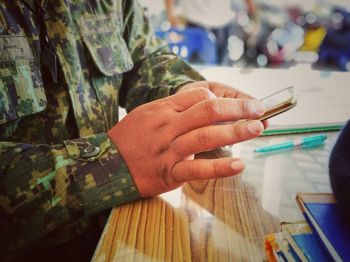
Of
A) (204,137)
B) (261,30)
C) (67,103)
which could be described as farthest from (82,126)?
(261,30)

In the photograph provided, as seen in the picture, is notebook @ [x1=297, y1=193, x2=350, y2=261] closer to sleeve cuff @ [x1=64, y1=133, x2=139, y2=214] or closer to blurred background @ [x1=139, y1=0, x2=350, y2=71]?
sleeve cuff @ [x1=64, y1=133, x2=139, y2=214]

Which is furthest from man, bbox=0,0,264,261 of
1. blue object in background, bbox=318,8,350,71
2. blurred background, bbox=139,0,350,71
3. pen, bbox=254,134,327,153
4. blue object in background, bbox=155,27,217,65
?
blue object in background, bbox=318,8,350,71

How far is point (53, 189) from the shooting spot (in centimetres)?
44

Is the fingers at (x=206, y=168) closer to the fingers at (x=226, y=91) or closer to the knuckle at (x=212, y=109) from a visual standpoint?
the knuckle at (x=212, y=109)

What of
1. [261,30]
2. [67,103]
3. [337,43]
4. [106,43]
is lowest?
[337,43]

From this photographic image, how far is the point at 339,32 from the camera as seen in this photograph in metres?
3.01

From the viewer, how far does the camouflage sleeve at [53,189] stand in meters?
0.44

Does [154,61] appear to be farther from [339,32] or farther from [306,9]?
[306,9]

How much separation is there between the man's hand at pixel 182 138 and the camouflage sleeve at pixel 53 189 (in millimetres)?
28

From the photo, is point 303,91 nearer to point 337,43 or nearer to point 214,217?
point 214,217

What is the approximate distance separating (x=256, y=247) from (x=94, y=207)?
236 mm

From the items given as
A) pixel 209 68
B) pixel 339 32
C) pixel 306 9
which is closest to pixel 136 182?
pixel 209 68

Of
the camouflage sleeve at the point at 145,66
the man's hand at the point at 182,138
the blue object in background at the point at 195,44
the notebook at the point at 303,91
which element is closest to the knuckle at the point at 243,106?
the man's hand at the point at 182,138

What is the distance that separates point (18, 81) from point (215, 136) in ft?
1.35
